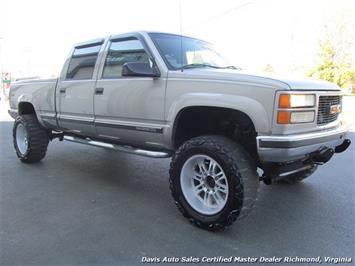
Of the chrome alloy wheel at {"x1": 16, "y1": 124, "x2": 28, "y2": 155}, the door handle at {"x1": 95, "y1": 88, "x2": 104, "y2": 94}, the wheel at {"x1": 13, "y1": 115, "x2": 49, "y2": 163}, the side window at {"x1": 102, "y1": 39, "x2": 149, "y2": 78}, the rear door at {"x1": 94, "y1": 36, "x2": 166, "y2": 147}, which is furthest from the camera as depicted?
the chrome alloy wheel at {"x1": 16, "y1": 124, "x2": 28, "y2": 155}

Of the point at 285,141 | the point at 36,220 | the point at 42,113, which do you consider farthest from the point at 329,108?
the point at 42,113

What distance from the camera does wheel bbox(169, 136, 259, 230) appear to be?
3.03m

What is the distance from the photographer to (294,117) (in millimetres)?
2902

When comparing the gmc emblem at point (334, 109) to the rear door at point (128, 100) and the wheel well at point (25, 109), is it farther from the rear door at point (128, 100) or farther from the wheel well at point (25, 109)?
the wheel well at point (25, 109)

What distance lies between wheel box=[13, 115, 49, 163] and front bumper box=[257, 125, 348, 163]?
4109 mm

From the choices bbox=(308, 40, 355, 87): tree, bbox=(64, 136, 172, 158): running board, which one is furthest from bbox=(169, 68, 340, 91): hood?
bbox=(308, 40, 355, 87): tree

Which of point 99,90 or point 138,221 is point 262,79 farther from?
point 99,90

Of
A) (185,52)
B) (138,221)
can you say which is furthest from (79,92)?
(138,221)

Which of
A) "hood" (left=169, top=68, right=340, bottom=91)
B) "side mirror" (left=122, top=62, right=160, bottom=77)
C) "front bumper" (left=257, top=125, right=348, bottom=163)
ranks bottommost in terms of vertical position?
"front bumper" (left=257, top=125, right=348, bottom=163)

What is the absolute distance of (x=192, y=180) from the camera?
3520mm

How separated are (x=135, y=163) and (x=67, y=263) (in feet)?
10.8

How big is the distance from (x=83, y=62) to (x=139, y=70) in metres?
1.69

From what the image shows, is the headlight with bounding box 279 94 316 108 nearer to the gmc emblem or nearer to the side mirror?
the gmc emblem

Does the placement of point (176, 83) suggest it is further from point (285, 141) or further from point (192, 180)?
point (285, 141)
